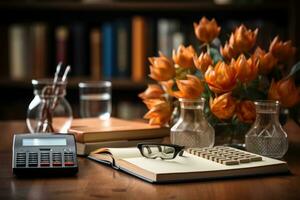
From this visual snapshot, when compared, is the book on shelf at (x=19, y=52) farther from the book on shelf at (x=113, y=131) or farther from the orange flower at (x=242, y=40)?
the orange flower at (x=242, y=40)

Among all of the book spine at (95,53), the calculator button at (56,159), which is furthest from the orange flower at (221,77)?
the book spine at (95,53)

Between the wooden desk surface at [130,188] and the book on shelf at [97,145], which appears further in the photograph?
the book on shelf at [97,145]

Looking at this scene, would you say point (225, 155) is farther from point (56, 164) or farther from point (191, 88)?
point (56, 164)

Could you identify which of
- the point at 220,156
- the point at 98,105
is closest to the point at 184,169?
the point at 220,156

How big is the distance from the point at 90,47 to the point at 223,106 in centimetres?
170

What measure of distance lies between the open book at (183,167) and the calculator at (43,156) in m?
0.09

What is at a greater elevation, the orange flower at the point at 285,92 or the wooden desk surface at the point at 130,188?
the orange flower at the point at 285,92

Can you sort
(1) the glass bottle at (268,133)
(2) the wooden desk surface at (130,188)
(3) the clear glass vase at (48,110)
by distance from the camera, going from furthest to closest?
(3) the clear glass vase at (48,110)
(1) the glass bottle at (268,133)
(2) the wooden desk surface at (130,188)

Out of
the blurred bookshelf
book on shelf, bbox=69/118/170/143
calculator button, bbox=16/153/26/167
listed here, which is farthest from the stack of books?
the blurred bookshelf

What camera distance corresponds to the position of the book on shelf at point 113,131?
1.41m

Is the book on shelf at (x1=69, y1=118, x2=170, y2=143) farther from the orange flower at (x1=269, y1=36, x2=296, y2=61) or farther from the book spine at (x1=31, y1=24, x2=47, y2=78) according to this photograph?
the book spine at (x1=31, y1=24, x2=47, y2=78)

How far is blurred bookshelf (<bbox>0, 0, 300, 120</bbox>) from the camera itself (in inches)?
115

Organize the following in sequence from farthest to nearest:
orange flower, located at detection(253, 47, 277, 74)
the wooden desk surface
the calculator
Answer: orange flower, located at detection(253, 47, 277, 74), the calculator, the wooden desk surface

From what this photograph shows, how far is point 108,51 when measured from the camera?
9.78 ft
